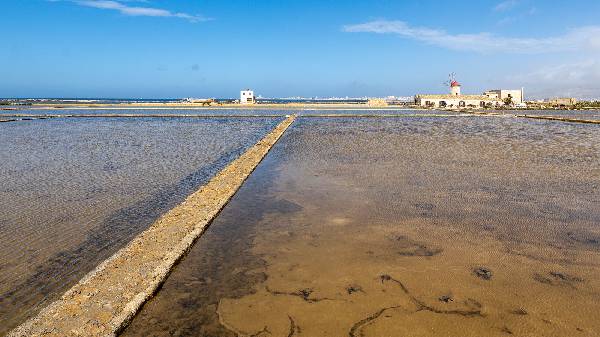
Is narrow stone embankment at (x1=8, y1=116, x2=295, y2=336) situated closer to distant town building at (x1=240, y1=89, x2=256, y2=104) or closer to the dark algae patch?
the dark algae patch

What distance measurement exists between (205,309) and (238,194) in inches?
200

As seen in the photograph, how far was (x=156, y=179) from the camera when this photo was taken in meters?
10.8

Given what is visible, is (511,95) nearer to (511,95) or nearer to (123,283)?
(511,95)

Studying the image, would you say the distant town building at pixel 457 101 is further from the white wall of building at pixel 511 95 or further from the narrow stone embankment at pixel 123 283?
the narrow stone embankment at pixel 123 283

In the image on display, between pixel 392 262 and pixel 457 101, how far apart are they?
82.6m

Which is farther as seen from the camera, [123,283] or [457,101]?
[457,101]

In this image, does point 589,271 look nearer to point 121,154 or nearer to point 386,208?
point 386,208

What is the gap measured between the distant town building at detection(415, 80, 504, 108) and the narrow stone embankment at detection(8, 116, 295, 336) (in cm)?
8138

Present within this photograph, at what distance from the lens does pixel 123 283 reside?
4.63 meters

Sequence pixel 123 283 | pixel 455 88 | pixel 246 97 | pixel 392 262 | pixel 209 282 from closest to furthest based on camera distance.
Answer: pixel 123 283 < pixel 209 282 < pixel 392 262 < pixel 455 88 < pixel 246 97

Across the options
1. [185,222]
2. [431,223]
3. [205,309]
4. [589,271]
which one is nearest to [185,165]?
[185,222]

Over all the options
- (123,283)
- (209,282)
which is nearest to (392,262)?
(209,282)

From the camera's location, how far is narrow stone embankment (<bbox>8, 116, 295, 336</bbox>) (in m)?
3.80

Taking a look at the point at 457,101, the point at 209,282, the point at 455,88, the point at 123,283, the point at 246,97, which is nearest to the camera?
the point at 123,283
